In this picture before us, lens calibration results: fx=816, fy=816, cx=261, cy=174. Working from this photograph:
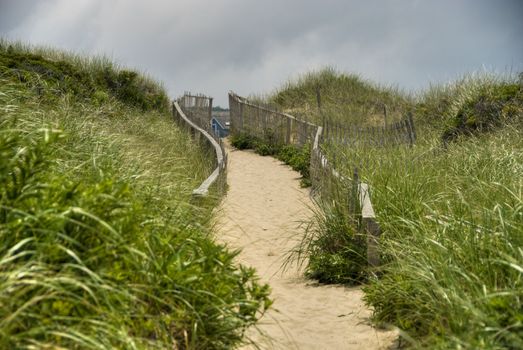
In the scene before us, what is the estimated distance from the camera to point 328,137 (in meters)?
17.2

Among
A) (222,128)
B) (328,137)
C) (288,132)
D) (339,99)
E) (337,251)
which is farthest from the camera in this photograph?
(222,128)

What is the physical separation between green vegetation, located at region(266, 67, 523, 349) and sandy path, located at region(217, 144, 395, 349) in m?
0.22

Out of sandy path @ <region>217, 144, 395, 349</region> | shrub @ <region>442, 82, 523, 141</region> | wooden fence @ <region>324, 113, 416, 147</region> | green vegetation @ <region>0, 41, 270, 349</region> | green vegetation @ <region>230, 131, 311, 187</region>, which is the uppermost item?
shrub @ <region>442, 82, 523, 141</region>

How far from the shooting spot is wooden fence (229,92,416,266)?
8273mm

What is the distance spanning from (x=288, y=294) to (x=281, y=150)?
44.1 feet

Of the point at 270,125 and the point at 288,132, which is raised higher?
the point at 270,125

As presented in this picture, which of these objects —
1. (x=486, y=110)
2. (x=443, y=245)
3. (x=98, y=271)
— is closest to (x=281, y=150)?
(x=486, y=110)

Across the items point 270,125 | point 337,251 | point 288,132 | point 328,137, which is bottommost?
point 337,251

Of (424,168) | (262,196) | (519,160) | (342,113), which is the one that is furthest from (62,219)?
(342,113)

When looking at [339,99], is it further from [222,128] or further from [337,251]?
[337,251]

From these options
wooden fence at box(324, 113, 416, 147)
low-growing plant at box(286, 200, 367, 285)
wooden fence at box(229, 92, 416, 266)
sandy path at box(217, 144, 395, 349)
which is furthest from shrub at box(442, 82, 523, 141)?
low-growing plant at box(286, 200, 367, 285)

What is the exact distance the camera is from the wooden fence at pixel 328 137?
827 cm

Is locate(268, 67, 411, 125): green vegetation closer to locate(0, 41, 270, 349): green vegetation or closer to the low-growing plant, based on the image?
the low-growing plant

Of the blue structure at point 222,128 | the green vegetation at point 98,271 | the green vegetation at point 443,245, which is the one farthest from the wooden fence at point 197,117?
the green vegetation at point 98,271
